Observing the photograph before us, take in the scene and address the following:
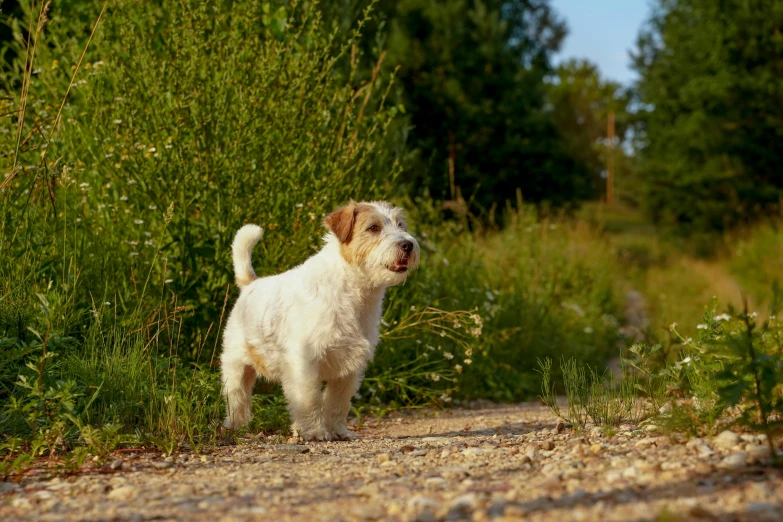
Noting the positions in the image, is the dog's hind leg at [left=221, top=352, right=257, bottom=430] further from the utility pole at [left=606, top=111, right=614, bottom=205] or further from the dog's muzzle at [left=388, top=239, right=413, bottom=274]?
the utility pole at [left=606, top=111, right=614, bottom=205]

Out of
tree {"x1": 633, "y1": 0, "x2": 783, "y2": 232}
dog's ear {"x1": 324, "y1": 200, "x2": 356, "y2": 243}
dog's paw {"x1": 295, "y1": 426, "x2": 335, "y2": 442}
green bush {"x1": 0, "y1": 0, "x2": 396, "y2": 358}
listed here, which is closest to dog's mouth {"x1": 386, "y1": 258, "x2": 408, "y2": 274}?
dog's ear {"x1": 324, "y1": 200, "x2": 356, "y2": 243}

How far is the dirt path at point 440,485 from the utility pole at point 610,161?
4491 centimetres

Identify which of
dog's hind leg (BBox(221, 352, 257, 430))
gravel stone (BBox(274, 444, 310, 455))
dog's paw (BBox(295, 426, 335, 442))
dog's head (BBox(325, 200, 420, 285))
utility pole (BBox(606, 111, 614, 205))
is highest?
utility pole (BBox(606, 111, 614, 205))

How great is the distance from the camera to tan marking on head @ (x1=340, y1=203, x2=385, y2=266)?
545 cm

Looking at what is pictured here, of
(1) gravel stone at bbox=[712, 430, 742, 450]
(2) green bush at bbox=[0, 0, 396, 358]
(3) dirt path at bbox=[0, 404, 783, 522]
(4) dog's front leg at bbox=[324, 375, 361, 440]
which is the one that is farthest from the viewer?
(2) green bush at bbox=[0, 0, 396, 358]

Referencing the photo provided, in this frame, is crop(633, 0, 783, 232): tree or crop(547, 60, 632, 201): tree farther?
crop(547, 60, 632, 201): tree

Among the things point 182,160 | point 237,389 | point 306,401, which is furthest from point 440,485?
point 182,160

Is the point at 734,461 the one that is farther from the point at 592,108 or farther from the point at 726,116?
the point at 592,108

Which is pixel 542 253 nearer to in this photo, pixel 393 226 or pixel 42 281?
pixel 393 226

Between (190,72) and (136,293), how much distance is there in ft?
6.18

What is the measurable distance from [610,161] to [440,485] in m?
46.8

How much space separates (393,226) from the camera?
5.68m

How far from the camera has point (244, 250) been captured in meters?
5.93

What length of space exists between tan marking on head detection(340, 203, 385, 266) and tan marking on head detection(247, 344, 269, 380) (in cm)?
90
